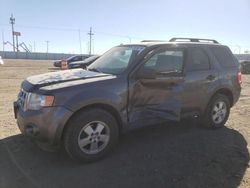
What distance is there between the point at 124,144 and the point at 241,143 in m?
2.12

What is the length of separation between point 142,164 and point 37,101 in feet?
5.75

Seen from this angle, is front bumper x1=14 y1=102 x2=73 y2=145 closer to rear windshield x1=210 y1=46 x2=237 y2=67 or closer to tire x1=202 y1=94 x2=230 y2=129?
tire x1=202 y1=94 x2=230 y2=129

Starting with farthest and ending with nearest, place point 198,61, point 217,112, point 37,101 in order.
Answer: point 217,112
point 198,61
point 37,101

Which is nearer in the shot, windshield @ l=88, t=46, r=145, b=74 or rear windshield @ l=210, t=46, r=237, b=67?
windshield @ l=88, t=46, r=145, b=74

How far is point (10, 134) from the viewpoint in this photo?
19.5 ft

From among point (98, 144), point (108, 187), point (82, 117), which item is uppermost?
point (82, 117)

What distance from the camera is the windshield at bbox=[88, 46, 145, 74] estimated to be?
529 cm

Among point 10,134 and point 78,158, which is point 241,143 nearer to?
point 78,158

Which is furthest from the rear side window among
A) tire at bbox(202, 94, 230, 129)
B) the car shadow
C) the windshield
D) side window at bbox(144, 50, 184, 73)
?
the windshield

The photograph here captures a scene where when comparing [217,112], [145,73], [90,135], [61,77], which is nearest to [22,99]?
[61,77]

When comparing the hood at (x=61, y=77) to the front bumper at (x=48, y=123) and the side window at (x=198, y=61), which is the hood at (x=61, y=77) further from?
the side window at (x=198, y=61)

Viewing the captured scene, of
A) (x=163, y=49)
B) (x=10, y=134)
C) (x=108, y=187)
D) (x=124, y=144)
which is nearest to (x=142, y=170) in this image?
(x=108, y=187)

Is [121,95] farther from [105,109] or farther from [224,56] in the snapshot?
[224,56]

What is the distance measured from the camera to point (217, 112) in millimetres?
6566
